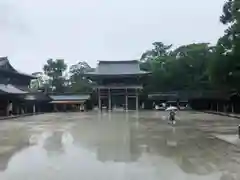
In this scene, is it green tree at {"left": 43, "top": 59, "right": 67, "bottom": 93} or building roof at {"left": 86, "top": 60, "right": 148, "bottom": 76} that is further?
green tree at {"left": 43, "top": 59, "right": 67, "bottom": 93}

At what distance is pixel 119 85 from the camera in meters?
74.2

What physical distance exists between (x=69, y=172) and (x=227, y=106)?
48.7m

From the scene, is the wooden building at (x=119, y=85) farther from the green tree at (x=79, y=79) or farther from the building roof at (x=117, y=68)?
the green tree at (x=79, y=79)

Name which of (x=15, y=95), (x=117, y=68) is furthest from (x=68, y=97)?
(x=15, y=95)

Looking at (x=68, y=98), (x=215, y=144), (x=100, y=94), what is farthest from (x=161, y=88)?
(x=215, y=144)

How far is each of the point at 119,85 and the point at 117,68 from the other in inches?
209

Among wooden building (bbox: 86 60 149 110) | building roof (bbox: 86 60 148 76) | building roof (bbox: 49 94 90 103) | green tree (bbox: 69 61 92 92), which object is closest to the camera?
wooden building (bbox: 86 60 149 110)

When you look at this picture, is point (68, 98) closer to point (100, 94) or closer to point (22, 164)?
point (100, 94)

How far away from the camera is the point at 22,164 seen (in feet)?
36.8

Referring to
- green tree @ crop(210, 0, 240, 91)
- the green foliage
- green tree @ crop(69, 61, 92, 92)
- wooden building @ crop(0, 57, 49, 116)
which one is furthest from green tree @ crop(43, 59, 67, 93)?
green tree @ crop(210, 0, 240, 91)

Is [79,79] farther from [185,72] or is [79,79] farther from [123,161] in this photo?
[123,161]

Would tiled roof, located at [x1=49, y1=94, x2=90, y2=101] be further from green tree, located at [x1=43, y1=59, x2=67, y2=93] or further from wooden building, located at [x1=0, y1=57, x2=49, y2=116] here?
green tree, located at [x1=43, y1=59, x2=67, y2=93]

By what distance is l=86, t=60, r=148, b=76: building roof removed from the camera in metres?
75.2

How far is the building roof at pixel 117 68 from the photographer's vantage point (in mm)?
75250
